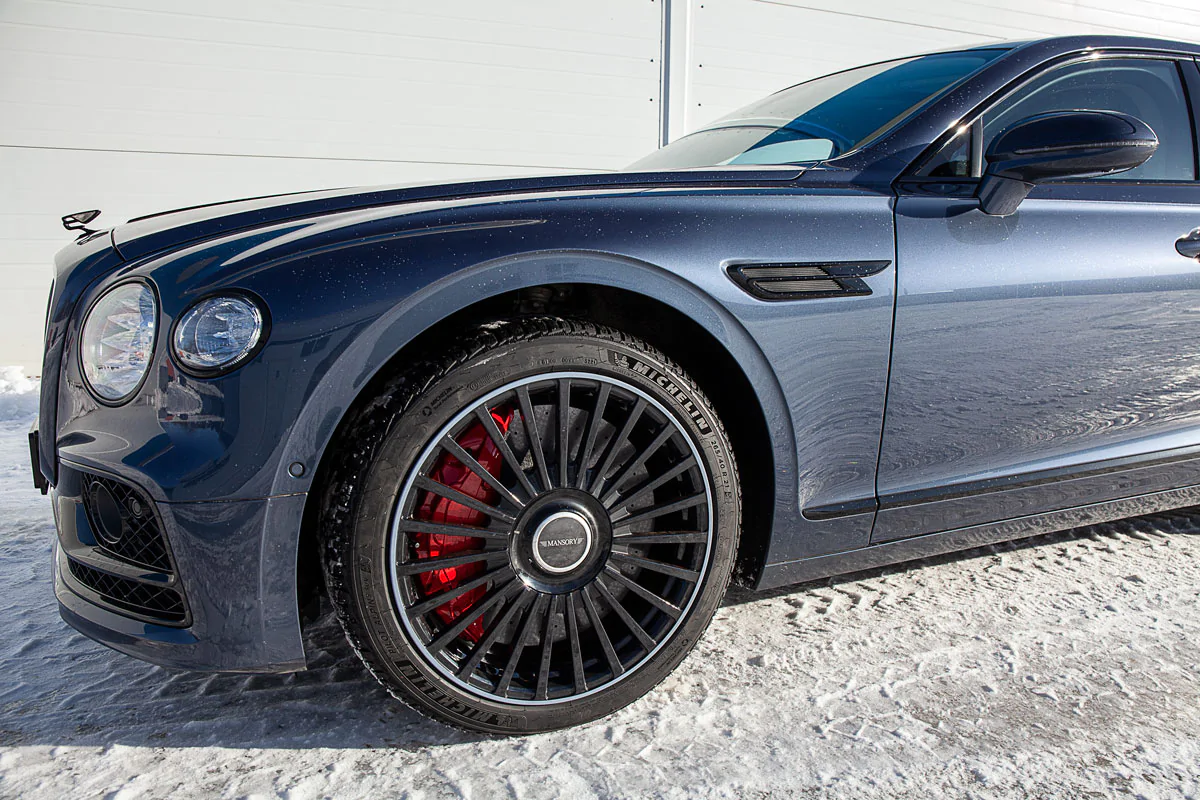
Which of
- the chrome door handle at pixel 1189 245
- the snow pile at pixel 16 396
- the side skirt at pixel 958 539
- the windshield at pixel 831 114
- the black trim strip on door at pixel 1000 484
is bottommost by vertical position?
the snow pile at pixel 16 396

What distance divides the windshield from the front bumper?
1404 mm

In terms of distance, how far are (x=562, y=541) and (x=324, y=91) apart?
4663 millimetres

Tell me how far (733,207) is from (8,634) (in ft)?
6.35

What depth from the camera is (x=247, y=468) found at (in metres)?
1.32

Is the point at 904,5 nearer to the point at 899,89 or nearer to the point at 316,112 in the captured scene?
the point at 316,112

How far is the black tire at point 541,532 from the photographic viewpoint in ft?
4.56

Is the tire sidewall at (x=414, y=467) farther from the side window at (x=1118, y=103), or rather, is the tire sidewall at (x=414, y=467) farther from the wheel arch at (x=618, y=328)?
the side window at (x=1118, y=103)

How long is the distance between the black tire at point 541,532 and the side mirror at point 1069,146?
824mm

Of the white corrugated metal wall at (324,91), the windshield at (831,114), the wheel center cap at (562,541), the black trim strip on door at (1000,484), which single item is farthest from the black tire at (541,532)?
the white corrugated metal wall at (324,91)

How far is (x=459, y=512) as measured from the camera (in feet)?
4.99

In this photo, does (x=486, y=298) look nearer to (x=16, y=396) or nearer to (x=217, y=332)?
(x=217, y=332)

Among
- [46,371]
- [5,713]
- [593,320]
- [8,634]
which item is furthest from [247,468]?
[8,634]

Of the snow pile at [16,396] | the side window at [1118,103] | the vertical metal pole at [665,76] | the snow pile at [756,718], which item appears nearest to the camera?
the snow pile at [756,718]

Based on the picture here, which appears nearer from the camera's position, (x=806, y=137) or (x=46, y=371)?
(x=46, y=371)
